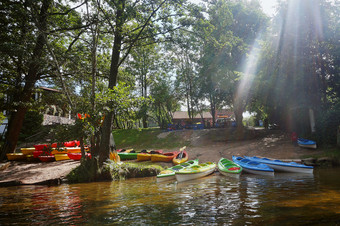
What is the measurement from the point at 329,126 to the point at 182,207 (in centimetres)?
1541

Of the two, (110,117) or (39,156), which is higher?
(110,117)

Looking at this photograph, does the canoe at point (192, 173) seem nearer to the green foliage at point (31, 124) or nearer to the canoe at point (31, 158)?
the canoe at point (31, 158)

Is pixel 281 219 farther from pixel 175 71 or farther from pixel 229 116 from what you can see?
pixel 229 116

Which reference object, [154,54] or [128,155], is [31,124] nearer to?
[128,155]

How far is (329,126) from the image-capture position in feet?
52.4

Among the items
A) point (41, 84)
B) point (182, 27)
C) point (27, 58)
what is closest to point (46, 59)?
point (27, 58)

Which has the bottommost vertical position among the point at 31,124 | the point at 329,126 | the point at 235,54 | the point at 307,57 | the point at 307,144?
the point at 307,144

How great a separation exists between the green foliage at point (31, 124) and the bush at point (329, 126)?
26.9 m

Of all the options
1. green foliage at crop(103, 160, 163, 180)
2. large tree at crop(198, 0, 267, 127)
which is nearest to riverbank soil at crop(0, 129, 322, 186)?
green foliage at crop(103, 160, 163, 180)

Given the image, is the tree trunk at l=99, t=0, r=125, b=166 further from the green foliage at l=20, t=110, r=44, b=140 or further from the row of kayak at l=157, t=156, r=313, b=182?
the green foliage at l=20, t=110, r=44, b=140

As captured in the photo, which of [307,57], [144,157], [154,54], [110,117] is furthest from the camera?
[154,54]

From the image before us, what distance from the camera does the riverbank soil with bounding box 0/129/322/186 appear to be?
1111 centimetres

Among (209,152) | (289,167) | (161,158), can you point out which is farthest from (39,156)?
(289,167)

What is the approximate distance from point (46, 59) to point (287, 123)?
71.7 feet
